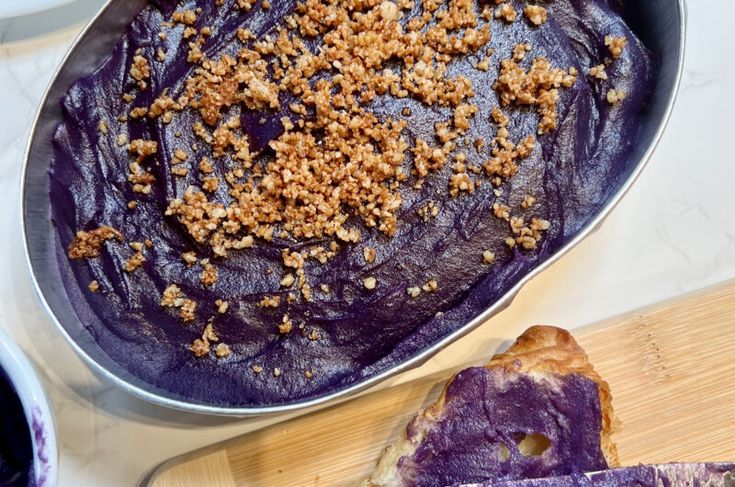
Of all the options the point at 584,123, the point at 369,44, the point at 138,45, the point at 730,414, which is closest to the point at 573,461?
the point at 730,414

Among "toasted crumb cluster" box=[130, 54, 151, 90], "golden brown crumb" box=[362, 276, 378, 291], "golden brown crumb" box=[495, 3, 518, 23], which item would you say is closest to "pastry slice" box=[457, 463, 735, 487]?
"golden brown crumb" box=[362, 276, 378, 291]

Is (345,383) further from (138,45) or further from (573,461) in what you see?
(138,45)

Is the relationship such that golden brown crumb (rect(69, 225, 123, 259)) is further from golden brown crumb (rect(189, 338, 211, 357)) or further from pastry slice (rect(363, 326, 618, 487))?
pastry slice (rect(363, 326, 618, 487))

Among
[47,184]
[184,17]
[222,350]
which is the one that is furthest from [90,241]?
[184,17]

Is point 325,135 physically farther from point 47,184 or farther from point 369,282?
point 47,184

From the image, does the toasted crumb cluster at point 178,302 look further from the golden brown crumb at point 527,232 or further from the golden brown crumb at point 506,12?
the golden brown crumb at point 506,12

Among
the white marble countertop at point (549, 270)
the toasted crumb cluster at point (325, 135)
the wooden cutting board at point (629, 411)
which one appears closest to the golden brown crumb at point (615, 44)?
the toasted crumb cluster at point (325, 135)
